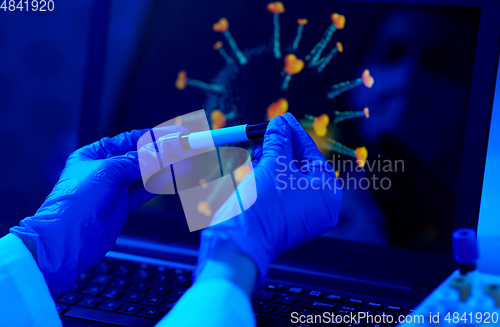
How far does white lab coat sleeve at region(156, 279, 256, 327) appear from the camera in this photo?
0.44 m

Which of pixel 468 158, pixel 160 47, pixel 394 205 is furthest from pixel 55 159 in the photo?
pixel 468 158

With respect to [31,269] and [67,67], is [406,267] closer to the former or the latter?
[31,269]

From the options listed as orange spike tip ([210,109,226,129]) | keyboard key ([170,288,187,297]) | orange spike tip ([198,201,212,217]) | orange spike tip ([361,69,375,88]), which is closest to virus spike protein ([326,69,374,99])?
orange spike tip ([361,69,375,88])

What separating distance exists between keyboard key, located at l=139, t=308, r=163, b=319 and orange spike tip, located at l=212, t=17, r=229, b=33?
512 millimetres

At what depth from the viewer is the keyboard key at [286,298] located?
2.18ft

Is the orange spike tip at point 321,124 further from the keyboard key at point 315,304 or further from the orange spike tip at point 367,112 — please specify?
the keyboard key at point 315,304

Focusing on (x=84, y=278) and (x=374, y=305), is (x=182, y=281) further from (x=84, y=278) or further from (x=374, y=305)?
(x=374, y=305)

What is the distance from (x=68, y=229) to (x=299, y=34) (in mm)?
509

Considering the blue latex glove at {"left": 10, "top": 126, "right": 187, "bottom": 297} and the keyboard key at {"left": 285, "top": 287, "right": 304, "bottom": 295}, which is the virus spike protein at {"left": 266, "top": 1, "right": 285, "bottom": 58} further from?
the keyboard key at {"left": 285, "top": 287, "right": 304, "bottom": 295}

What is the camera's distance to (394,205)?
29.1 inches

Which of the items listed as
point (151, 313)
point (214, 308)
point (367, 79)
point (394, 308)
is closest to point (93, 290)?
point (151, 313)

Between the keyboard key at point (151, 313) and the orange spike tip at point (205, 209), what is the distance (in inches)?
9.4

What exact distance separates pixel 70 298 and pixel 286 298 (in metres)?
0.35

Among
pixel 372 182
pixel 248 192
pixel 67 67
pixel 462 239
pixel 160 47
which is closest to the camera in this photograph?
pixel 462 239
